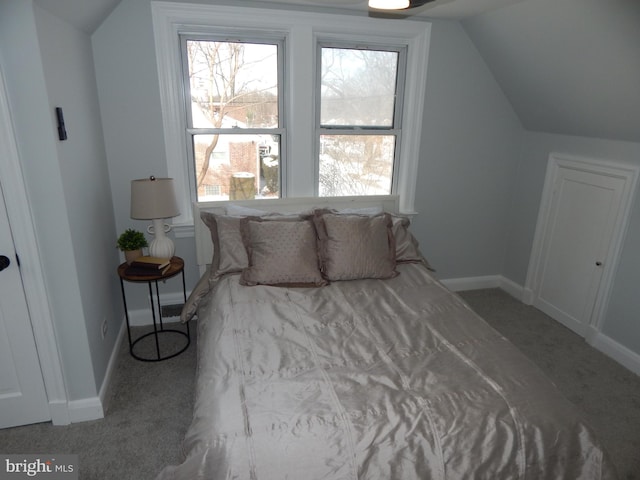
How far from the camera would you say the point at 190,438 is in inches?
58.1

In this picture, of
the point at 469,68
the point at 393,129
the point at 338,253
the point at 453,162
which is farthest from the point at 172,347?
the point at 469,68

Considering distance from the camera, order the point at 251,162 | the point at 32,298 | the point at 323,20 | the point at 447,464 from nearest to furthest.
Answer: the point at 447,464, the point at 32,298, the point at 323,20, the point at 251,162

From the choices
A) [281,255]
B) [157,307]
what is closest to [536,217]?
[281,255]

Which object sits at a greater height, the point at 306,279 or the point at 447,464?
the point at 306,279

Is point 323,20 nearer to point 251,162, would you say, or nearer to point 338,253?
point 251,162

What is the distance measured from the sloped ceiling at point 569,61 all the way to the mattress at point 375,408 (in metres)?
1.71

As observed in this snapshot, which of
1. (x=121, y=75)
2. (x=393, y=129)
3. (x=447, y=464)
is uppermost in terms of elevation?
(x=121, y=75)

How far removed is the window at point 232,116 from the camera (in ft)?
9.49

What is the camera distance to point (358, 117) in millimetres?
3283

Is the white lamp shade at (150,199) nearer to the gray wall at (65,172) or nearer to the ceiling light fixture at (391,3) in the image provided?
the gray wall at (65,172)

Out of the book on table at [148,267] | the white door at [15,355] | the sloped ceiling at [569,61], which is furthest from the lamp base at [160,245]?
the sloped ceiling at [569,61]

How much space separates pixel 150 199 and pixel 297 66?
138 cm

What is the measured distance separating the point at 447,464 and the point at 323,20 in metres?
2.77

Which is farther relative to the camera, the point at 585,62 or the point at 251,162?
the point at 251,162
